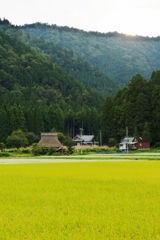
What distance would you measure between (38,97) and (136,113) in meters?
61.5

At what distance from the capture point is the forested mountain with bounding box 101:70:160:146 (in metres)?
86.6

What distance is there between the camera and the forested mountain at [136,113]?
86562 millimetres

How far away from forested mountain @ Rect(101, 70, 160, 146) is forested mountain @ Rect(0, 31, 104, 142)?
59.1ft

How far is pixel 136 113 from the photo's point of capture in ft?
293

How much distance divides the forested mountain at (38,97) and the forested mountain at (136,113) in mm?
18007

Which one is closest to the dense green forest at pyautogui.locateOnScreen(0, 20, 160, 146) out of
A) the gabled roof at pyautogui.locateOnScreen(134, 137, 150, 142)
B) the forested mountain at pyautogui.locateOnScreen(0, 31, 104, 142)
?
the forested mountain at pyautogui.locateOnScreen(0, 31, 104, 142)

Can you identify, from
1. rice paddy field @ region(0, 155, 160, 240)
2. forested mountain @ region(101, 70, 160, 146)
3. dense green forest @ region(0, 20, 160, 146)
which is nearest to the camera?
rice paddy field @ region(0, 155, 160, 240)

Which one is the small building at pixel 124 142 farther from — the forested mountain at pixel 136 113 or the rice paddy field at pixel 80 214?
the rice paddy field at pixel 80 214

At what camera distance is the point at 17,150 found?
77.0 meters

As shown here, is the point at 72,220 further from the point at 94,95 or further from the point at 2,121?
the point at 94,95

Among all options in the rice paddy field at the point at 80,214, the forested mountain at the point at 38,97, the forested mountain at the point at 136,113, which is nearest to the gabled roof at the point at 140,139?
the forested mountain at the point at 136,113

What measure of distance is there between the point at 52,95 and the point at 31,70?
22.9 m

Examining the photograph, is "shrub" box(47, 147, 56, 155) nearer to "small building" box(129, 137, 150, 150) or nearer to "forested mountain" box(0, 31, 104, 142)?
"small building" box(129, 137, 150, 150)

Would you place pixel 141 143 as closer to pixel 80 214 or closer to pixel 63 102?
pixel 63 102
